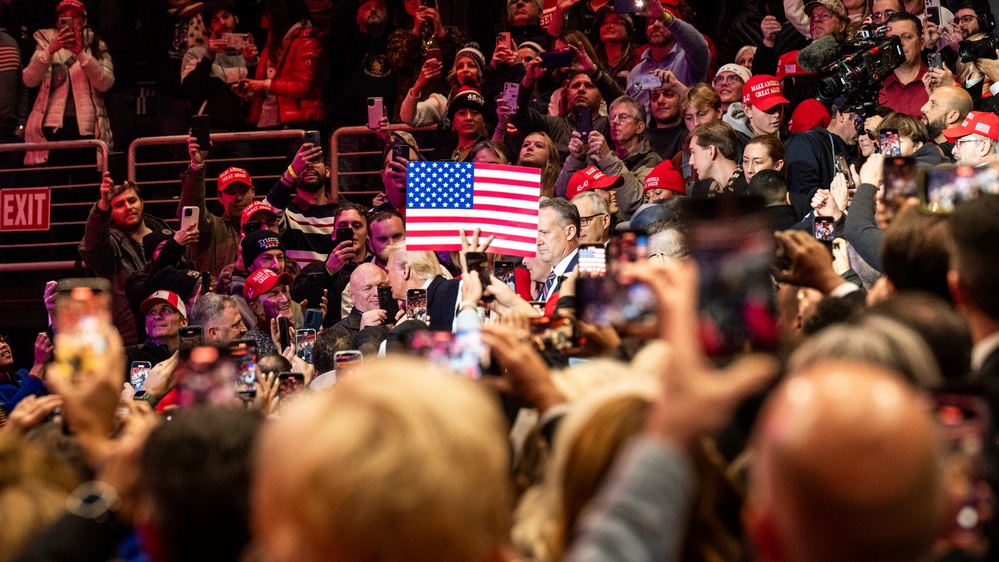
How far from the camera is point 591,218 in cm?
674

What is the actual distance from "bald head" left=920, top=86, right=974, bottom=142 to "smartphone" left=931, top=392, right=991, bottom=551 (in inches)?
197

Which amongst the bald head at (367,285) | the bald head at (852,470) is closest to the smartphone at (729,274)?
the bald head at (852,470)

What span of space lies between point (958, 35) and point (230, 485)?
22.8 feet

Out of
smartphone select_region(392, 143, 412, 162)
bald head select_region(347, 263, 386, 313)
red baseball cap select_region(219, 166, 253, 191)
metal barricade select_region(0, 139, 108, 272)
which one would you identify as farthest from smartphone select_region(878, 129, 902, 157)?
Answer: metal barricade select_region(0, 139, 108, 272)

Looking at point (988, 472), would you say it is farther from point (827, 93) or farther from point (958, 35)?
point (958, 35)

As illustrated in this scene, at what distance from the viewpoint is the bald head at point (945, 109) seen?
6.44 metres

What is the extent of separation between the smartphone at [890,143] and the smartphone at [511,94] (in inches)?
147

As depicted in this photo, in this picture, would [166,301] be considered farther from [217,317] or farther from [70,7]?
[70,7]

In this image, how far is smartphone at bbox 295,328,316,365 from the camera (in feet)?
20.2

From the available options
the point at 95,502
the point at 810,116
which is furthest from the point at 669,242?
the point at 95,502

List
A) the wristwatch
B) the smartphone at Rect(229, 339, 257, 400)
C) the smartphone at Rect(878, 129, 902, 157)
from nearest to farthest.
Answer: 1. the wristwatch
2. the smartphone at Rect(229, 339, 257, 400)
3. the smartphone at Rect(878, 129, 902, 157)

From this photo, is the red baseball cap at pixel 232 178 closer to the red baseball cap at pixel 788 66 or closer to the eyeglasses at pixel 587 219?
the eyeglasses at pixel 587 219

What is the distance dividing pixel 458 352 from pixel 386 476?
4.94 ft

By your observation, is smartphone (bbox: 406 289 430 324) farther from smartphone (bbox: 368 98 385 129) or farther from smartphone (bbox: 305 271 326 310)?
smartphone (bbox: 368 98 385 129)
